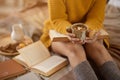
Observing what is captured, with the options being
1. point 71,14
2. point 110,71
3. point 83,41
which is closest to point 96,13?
point 71,14

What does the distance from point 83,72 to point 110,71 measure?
14cm

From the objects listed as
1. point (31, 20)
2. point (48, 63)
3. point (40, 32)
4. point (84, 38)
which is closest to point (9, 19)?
point (31, 20)

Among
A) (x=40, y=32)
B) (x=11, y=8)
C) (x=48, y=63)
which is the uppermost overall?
(x=11, y=8)

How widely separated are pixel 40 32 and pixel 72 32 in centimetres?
35

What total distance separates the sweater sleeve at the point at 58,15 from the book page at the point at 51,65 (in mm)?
156

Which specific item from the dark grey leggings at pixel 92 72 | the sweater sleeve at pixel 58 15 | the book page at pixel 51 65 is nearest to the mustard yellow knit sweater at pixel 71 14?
the sweater sleeve at pixel 58 15

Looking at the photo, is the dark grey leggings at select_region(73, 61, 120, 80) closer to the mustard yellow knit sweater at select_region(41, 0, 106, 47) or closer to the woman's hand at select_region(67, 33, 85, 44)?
the woman's hand at select_region(67, 33, 85, 44)

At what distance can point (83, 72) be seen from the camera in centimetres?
105

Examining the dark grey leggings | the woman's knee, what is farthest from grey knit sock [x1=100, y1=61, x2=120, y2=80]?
the woman's knee

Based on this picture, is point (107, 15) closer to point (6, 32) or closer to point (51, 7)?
point (51, 7)

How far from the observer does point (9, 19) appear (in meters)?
1.60

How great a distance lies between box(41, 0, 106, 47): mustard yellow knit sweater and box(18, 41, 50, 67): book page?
0.19 feet

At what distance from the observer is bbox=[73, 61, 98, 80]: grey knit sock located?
1042mm

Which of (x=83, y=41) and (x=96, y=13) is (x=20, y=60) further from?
(x=96, y=13)
